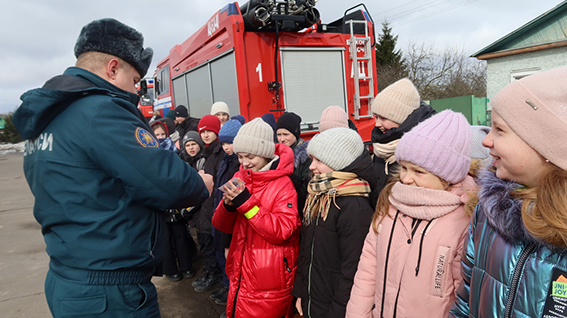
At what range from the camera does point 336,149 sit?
2.17 metres

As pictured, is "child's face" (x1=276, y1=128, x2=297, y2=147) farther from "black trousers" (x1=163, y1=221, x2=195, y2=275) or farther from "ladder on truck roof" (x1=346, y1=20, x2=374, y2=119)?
"ladder on truck roof" (x1=346, y1=20, x2=374, y2=119)

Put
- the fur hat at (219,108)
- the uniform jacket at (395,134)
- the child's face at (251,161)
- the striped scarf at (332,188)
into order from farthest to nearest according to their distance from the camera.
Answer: the fur hat at (219,108) < the child's face at (251,161) < the uniform jacket at (395,134) < the striped scarf at (332,188)

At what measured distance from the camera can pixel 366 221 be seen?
199 centimetres

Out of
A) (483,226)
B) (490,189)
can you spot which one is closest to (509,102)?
(490,189)

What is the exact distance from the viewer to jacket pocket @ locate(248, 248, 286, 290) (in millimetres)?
2305

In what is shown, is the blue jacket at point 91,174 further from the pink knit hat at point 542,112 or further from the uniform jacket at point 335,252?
the pink knit hat at point 542,112

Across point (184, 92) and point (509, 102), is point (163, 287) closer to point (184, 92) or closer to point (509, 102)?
point (509, 102)

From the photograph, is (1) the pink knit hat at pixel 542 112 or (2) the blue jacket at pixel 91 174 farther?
(2) the blue jacket at pixel 91 174

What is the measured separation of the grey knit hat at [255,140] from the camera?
2553 millimetres

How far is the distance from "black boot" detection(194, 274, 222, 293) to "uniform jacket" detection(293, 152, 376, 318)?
2093 mm

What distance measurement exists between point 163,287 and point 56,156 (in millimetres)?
2989

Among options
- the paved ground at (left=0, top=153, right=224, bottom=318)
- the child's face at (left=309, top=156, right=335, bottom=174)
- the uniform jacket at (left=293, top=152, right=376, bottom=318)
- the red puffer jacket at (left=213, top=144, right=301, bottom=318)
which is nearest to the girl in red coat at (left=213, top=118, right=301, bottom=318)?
the red puffer jacket at (left=213, top=144, right=301, bottom=318)

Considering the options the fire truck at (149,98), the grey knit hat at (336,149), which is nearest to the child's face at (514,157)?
the grey knit hat at (336,149)

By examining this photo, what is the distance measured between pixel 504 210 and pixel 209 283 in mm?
3532
